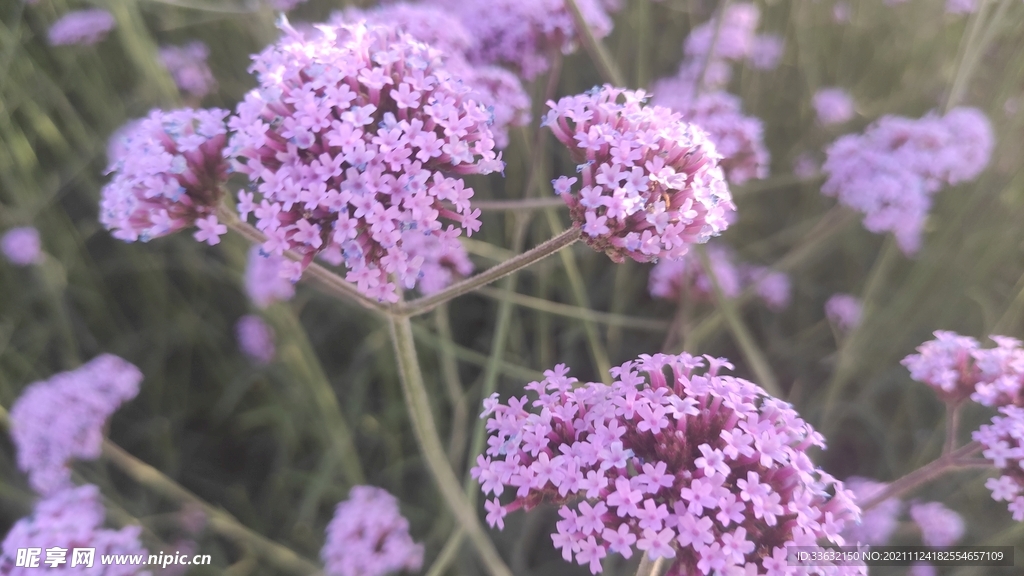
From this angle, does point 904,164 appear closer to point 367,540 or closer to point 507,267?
point 507,267

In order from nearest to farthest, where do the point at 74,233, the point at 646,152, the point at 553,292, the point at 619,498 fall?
the point at 619,498, the point at 646,152, the point at 74,233, the point at 553,292

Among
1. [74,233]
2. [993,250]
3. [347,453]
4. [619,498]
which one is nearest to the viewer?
[619,498]

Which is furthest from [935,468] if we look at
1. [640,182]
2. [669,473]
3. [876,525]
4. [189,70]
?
[189,70]

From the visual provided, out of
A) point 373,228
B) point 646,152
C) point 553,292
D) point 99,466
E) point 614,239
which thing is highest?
point 553,292

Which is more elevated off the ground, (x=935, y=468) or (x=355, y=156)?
(x=935, y=468)

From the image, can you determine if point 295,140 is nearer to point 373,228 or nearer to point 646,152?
point 373,228

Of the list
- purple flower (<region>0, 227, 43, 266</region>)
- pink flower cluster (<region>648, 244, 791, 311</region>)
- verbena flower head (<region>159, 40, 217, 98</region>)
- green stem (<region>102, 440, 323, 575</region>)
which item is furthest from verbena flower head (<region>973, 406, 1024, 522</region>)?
purple flower (<region>0, 227, 43, 266</region>)

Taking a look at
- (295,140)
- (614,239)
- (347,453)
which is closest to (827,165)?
(614,239)
